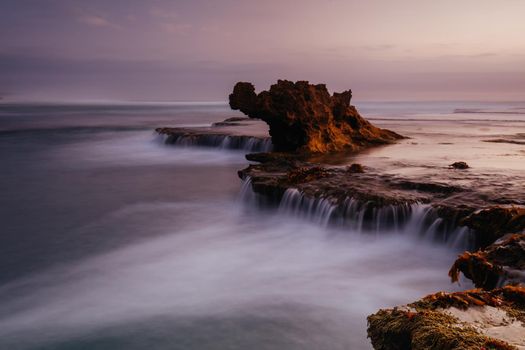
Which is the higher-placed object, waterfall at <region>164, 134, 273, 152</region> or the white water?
waterfall at <region>164, 134, 273, 152</region>

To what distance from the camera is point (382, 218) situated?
10297mm

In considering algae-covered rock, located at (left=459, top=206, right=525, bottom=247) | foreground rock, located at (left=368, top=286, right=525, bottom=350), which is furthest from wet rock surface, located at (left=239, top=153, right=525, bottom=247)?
foreground rock, located at (left=368, top=286, right=525, bottom=350)

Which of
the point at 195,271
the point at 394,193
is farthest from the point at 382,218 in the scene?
the point at 195,271

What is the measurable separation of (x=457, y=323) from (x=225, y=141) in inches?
957

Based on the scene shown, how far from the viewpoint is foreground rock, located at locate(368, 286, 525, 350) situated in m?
3.41

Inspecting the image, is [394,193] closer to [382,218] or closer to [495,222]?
[382,218]

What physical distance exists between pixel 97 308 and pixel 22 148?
28.6 meters

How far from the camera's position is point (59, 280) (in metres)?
9.05

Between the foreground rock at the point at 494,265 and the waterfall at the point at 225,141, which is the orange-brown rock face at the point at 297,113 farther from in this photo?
the foreground rock at the point at 494,265

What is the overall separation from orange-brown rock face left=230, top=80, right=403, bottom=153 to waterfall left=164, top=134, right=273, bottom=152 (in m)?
4.23

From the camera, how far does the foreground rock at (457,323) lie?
341 cm

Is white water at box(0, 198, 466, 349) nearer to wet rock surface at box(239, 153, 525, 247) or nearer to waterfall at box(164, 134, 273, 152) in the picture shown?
wet rock surface at box(239, 153, 525, 247)

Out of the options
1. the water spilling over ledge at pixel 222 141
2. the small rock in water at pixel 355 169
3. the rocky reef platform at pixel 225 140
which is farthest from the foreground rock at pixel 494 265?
the water spilling over ledge at pixel 222 141

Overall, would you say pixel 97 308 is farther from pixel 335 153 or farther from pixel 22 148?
pixel 22 148
